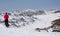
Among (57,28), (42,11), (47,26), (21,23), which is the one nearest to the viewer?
(57,28)

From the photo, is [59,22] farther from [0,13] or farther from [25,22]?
[0,13]

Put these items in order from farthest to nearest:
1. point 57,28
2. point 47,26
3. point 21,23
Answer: point 21,23
point 47,26
point 57,28

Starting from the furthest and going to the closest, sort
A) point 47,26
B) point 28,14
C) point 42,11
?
point 42,11 → point 28,14 → point 47,26

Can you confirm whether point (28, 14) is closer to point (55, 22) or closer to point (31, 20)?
point (31, 20)

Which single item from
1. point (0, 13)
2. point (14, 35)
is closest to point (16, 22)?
point (0, 13)

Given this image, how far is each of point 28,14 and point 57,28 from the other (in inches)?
488

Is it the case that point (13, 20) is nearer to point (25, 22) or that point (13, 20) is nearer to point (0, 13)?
point (25, 22)

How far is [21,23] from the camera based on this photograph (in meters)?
23.3

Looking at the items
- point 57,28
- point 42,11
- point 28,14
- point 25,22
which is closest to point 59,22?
point 57,28

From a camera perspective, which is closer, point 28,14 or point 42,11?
point 28,14

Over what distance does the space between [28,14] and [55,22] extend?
1024 centimetres

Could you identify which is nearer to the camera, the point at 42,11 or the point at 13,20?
the point at 13,20

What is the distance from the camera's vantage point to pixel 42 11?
104 feet

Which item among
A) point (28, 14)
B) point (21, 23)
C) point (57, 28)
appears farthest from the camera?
point (28, 14)
